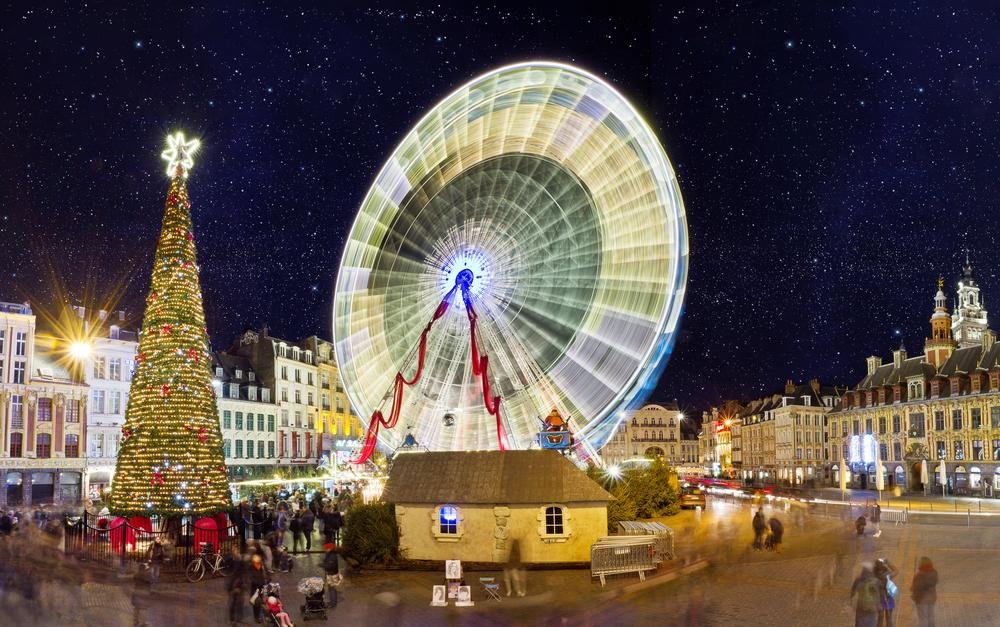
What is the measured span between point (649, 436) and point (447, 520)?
11628 cm

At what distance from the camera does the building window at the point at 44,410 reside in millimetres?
58581

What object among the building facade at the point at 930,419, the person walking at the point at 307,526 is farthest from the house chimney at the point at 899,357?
the person walking at the point at 307,526

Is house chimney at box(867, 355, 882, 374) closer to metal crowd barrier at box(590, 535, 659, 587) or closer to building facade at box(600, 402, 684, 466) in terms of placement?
building facade at box(600, 402, 684, 466)

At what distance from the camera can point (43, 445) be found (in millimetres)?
Result: 58469

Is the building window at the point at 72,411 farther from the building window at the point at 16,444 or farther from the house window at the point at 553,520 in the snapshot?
the house window at the point at 553,520

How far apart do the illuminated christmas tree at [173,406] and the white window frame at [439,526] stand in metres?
8.41

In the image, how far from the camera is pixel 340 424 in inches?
3487

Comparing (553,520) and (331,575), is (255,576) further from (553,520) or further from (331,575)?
(553,520)

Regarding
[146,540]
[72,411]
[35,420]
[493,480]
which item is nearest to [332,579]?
[493,480]

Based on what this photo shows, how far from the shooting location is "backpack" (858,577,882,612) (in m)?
13.3

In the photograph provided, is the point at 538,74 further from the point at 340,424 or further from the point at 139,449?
the point at 340,424

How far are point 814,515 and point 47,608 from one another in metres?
34.0

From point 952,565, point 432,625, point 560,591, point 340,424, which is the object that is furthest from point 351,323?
point 340,424

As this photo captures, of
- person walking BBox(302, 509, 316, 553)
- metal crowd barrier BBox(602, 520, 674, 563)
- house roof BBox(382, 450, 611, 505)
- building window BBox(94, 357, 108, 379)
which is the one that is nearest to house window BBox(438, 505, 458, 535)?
house roof BBox(382, 450, 611, 505)
